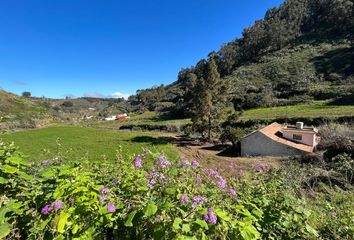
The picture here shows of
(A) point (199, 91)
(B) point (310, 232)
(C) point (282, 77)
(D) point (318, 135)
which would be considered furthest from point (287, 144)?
(C) point (282, 77)

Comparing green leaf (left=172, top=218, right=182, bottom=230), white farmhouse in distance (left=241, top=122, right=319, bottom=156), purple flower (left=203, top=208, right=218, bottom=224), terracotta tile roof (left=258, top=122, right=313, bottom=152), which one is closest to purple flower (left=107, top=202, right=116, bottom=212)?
green leaf (left=172, top=218, right=182, bottom=230)

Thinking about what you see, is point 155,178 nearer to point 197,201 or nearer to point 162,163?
point 162,163

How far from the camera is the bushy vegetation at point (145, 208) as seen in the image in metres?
1.98

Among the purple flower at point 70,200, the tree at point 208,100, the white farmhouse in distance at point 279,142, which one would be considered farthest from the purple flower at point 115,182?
the tree at point 208,100

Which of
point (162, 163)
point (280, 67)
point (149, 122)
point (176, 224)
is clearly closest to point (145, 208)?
point (176, 224)

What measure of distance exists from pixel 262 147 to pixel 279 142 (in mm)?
1687

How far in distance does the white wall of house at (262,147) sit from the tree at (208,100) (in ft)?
19.7

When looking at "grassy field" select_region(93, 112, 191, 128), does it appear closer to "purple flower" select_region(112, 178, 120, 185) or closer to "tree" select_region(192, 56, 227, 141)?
"tree" select_region(192, 56, 227, 141)

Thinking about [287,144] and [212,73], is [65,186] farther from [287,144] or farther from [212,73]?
[212,73]

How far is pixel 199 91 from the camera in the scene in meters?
29.0

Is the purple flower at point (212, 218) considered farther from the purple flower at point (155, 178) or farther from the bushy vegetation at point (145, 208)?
the purple flower at point (155, 178)

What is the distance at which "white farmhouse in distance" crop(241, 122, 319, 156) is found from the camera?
833 inches

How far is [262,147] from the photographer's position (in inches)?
910

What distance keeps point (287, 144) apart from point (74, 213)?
72.0 feet
